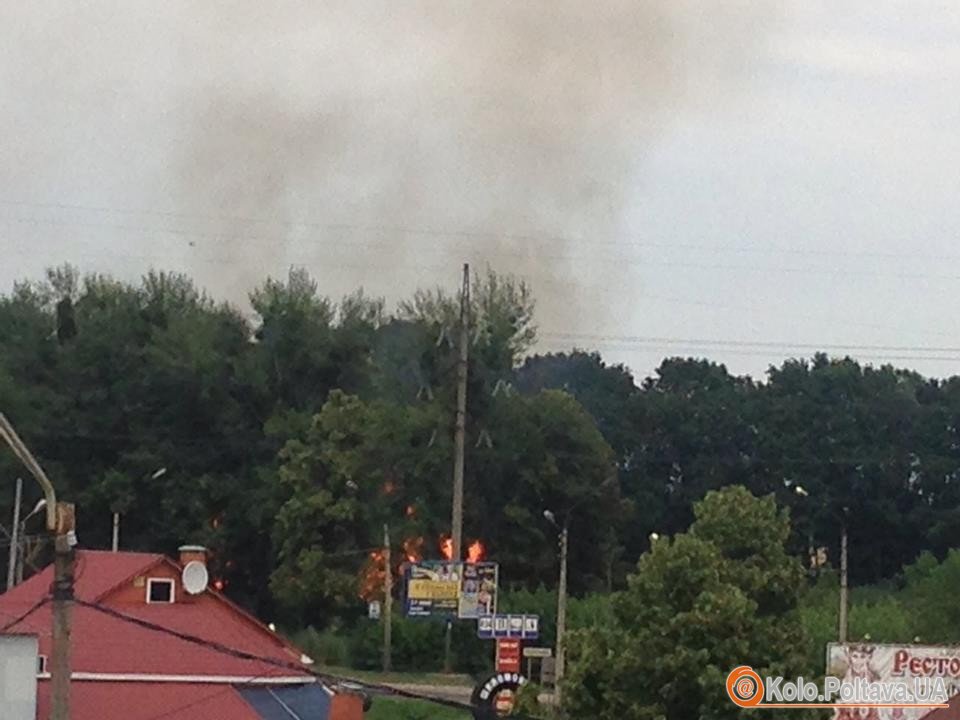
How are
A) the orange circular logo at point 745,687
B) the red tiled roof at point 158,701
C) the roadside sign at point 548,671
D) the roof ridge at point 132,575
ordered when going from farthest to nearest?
the roof ridge at point 132,575, the red tiled roof at point 158,701, the roadside sign at point 548,671, the orange circular logo at point 745,687

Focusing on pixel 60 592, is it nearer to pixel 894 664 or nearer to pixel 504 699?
pixel 894 664

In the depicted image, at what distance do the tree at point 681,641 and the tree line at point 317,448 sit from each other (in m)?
40.0

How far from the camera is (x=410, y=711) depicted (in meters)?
55.2

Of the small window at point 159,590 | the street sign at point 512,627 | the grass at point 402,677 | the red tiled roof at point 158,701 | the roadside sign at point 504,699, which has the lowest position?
the grass at point 402,677

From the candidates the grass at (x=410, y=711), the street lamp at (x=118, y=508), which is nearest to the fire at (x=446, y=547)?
the grass at (x=410, y=711)

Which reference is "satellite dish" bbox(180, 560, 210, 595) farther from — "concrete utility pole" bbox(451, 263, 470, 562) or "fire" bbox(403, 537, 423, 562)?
"fire" bbox(403, 537, 423, 562)

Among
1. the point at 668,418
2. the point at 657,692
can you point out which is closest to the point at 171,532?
the point at 668,418

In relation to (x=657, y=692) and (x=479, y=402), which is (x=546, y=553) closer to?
(x=479, y=402)

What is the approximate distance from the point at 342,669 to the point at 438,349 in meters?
20.6

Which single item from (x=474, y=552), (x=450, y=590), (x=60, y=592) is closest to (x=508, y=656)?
(x=450, y=590)

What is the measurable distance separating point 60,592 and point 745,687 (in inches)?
603

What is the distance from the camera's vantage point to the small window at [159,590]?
45625 mm

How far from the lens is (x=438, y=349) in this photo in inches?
3300

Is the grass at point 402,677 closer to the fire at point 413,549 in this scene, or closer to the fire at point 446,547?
the fire at point 446,547
